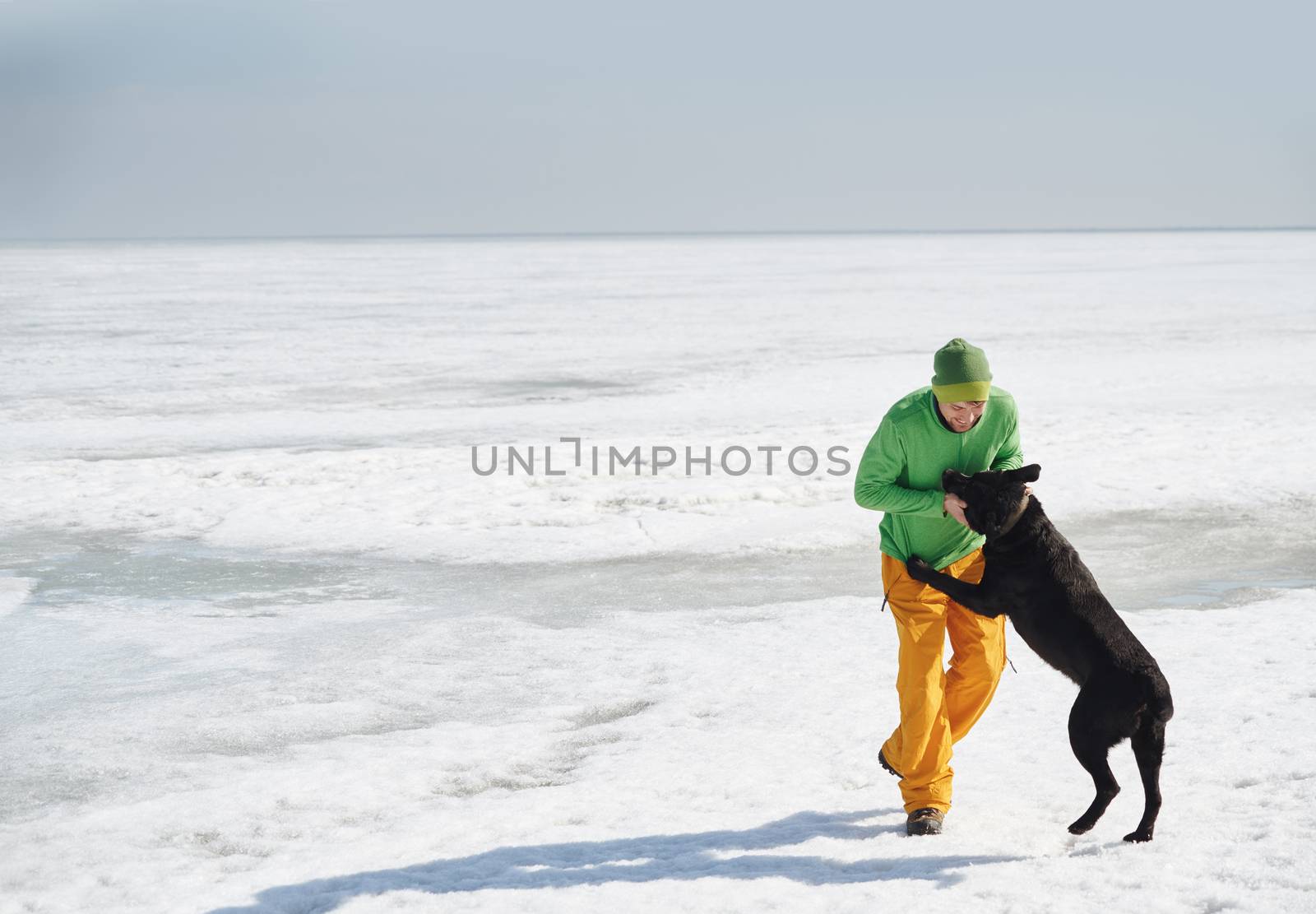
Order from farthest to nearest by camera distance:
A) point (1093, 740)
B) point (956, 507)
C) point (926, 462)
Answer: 1. point (926, 462)
2. point (956, 507)
3. point (1093, 740)

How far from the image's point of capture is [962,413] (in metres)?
3.79

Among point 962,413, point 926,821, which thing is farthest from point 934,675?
point 962,413

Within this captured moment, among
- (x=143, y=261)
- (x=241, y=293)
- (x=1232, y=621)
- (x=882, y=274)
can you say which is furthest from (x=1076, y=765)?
(x=143, y=261)

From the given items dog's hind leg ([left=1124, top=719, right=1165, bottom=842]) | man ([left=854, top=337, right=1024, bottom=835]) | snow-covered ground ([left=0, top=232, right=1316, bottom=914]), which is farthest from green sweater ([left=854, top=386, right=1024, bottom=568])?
snow-covered ground ([left=0, top=232, right=1316, bottom=914])

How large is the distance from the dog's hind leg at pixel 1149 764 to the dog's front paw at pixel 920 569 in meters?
0.71

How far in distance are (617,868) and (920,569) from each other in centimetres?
124

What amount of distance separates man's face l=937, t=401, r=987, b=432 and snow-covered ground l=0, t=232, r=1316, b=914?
4.09 feet

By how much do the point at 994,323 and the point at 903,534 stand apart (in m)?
21.8

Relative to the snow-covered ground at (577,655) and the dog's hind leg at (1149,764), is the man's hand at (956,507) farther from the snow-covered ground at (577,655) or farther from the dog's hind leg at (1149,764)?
the snow-covered ground at (577,655)

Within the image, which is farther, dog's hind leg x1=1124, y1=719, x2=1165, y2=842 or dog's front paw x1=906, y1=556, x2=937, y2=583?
dog's front paw x1=906, y1=556, x2=937, y2=583

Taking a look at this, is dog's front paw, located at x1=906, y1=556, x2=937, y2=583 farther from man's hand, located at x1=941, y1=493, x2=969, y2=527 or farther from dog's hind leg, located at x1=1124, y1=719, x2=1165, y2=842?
dog's hind leg, located at x1=1124, y1=719, x2=1165, y2=842

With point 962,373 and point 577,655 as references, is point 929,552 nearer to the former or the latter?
point 962,373

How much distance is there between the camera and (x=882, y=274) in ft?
153

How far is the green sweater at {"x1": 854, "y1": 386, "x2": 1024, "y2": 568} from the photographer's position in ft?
12.7
